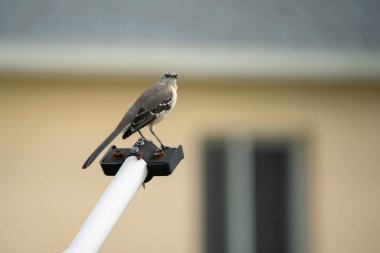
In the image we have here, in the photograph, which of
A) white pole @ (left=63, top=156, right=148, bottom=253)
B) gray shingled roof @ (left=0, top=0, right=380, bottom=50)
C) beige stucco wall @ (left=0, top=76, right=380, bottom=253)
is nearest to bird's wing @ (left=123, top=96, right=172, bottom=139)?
white pole @ (left=63, top=156, right=148, bottom=253)

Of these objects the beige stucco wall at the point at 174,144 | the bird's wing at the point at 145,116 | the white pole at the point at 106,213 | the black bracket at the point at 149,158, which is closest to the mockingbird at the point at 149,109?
the bird's wing at the point at 145,116

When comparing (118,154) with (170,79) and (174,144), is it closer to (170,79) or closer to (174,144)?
(170,79)

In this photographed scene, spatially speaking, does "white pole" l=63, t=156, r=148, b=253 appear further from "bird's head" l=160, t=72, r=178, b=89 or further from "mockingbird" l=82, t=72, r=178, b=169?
"bird's head" l=160, t=72, r=178, b=89

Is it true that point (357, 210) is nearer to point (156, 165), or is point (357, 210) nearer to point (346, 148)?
point (346, 148)

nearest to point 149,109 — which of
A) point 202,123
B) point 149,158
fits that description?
point 149,158

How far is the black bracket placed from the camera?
418 cm

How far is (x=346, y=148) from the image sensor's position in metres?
12.1

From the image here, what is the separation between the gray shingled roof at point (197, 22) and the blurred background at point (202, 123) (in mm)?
→ 25

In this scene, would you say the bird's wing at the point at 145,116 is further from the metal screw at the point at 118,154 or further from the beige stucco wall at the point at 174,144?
the beige stucco wall at the point at 174,144

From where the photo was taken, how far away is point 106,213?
363cm

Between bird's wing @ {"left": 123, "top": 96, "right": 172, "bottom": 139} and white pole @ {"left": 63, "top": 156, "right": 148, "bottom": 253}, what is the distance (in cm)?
167

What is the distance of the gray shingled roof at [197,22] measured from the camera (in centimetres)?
1161

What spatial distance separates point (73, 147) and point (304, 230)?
9.34 ft

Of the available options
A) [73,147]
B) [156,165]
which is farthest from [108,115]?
[156,165]
